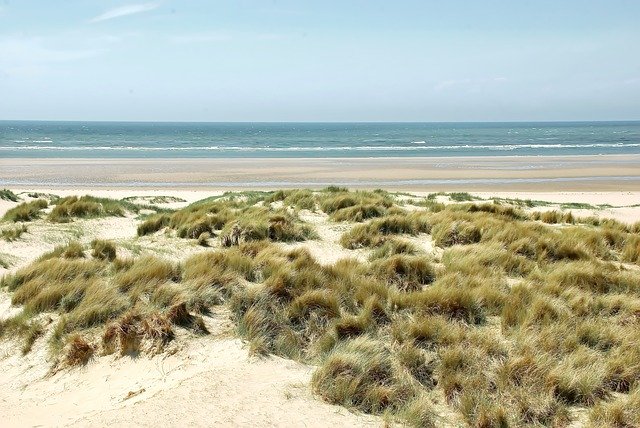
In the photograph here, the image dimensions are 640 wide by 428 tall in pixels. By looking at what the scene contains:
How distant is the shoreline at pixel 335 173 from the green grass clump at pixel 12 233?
58.3 ft

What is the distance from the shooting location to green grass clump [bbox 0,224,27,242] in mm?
10540

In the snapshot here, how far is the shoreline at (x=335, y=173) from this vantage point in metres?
30.7

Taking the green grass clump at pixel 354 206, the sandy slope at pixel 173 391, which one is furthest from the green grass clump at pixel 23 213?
the sandy slope at pixel 173 391

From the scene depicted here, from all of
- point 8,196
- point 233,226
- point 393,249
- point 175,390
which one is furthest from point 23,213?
point 175,390

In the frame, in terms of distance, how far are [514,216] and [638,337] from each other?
25.8 feet

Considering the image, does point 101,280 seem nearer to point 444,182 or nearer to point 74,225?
point 74,225

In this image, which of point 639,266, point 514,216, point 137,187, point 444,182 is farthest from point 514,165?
point 639,266

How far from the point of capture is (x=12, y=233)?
35.3ft

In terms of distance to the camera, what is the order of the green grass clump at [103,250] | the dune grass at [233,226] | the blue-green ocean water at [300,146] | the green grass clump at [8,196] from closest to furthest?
the green grass clump at [103,250] → the dune grass at [233,226] → the green grass clump at [8,196] → the blue-green ocean water at [300,146]

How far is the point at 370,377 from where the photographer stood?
194 inches

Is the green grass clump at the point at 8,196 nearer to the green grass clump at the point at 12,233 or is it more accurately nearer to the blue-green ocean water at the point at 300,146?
the green grass clump at the point at 12,233

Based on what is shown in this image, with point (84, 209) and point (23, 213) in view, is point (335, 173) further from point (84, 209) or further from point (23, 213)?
point (23, 213)

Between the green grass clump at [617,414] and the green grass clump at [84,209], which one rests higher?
the green grass clump at [84,209]

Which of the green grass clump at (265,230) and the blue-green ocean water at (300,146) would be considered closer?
the green grass clump at (265,230)
